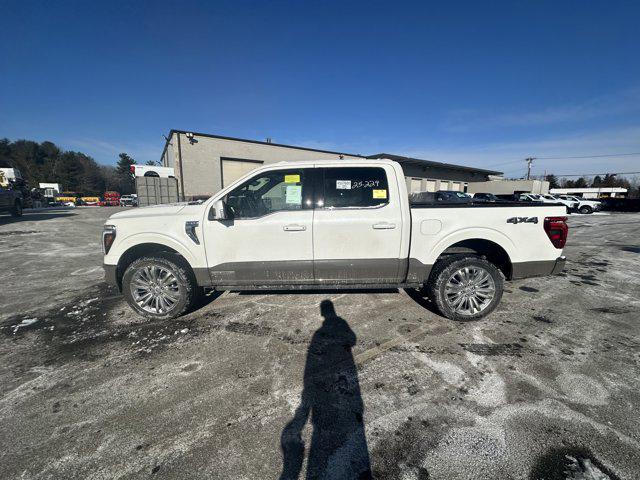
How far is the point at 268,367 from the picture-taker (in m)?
2.74

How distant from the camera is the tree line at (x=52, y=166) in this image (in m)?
61.8

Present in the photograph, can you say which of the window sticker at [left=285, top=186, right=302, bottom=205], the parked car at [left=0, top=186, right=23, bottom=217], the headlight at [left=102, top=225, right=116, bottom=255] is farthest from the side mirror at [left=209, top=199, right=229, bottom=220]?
the parked car at [left=0, top=186, right=23, bottom=217]

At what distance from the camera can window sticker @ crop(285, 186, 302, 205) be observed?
3.52 metres

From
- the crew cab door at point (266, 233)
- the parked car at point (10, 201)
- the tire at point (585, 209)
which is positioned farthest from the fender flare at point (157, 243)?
the tire at point (585, 209)

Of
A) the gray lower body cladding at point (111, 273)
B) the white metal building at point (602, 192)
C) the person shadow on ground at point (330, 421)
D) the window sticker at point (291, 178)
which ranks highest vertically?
the white metal building at point (602, 192)

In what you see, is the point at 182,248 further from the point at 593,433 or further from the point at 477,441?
the point at 593,433

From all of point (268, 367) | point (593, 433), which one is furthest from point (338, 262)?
point (593, 433)

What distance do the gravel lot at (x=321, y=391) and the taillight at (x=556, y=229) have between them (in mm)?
1141

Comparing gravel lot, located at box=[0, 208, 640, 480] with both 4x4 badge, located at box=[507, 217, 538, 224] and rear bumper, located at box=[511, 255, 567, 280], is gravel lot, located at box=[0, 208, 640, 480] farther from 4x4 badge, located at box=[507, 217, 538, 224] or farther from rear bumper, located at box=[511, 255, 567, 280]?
4x4 badge, located at box=[507, 217, 538, 224]

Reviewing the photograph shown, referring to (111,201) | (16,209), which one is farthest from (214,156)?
(111,201)

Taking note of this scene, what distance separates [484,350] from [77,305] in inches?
231

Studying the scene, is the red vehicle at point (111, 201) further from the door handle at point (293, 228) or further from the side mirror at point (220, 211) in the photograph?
the door handle at point (293, 228)

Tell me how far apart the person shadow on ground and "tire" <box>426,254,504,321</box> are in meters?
1.42

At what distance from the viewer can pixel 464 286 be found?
11.8 ft
